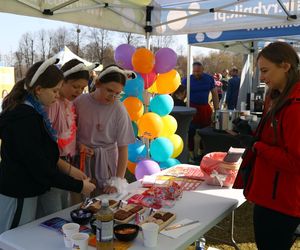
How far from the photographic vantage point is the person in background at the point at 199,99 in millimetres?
5164

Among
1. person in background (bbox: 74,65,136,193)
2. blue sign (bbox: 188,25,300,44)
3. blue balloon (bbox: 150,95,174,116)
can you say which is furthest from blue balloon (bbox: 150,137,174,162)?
blue sign (bbox: 188,25,300,44)

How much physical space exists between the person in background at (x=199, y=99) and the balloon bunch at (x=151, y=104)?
1.65 metres

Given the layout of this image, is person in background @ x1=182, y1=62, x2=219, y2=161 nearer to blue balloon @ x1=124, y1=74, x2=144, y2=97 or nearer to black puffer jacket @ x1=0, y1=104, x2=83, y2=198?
blue balloon @ x1=124, y1=74, x2=144, y2=97

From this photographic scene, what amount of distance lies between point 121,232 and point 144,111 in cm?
232

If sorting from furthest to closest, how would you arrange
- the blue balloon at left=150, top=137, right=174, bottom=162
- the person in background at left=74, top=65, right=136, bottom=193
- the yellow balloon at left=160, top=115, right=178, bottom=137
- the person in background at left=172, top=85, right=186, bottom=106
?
the person in background at left=172, top=85, right=186, bottom=106, the yellow balloon at left=160, top=115, right=178, bottom=137, the blue balloon at left=150, top=137, right=174, bottom=162, the person in background at left=74, top=65, right=136, bottom=193

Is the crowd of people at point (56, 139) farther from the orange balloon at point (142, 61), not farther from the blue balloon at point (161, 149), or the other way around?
the blue balloon at point (161, 149)

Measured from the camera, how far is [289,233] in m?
1.39

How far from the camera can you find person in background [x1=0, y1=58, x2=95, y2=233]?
1.30 meters

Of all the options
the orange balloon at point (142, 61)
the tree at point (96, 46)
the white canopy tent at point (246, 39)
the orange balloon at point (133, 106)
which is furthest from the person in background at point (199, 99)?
the tree at point (96, 46)

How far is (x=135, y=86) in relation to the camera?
3182mm

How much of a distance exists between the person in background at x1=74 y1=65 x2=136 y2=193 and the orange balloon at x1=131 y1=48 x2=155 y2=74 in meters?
1.26

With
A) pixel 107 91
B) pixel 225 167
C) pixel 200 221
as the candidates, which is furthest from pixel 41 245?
pixel 225 167

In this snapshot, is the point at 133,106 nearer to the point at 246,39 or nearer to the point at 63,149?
the point at 63,149

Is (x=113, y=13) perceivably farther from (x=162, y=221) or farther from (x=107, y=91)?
(x=162, y=221)
